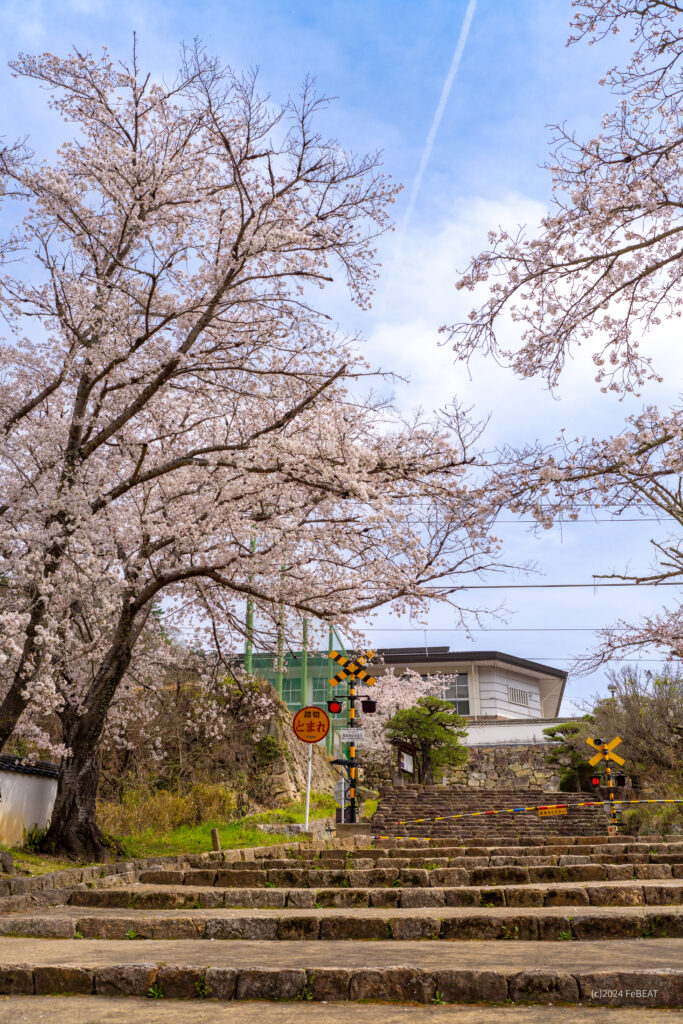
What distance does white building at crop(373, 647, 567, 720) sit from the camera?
1457 inches

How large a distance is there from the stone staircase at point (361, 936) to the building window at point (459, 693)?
28627mm

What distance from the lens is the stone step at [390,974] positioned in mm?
3445

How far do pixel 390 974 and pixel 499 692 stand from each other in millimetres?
35652

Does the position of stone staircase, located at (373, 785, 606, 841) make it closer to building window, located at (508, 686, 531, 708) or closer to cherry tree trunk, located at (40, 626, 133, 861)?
cherry tree trunk, located at (40, 626, 133, 861)

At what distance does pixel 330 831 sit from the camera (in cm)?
1778

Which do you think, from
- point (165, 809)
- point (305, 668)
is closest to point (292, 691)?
point (305, 668)

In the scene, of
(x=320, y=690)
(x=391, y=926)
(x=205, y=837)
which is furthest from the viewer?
(x=320, y=690)

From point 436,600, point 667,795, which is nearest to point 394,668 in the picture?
point 667,795

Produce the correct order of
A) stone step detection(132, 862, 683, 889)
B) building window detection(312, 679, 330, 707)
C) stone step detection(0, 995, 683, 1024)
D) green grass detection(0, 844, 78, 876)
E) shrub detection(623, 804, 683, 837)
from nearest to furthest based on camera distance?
stone step detection(0, 995, 683, 1024), stone step detection(132, 862, 683, 889), green grass detection(0, 844, 78, 876), shrub detection(623, 804, 683, 837), building window detection(312, 679, 330, 707)

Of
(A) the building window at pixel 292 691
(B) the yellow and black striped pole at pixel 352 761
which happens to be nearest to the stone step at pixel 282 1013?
(B) the yellow and black striped pole at pixel 352 761

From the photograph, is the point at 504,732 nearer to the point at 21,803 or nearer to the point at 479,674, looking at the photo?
the point at 479,674

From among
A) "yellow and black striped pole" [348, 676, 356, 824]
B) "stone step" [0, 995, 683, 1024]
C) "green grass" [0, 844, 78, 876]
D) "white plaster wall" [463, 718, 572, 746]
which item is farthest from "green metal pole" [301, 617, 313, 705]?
"white plaster wall" [463, 718, 572, 746]

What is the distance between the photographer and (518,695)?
1554 inches

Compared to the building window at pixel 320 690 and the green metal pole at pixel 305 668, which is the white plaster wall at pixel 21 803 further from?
the building window at pixel 320 690
